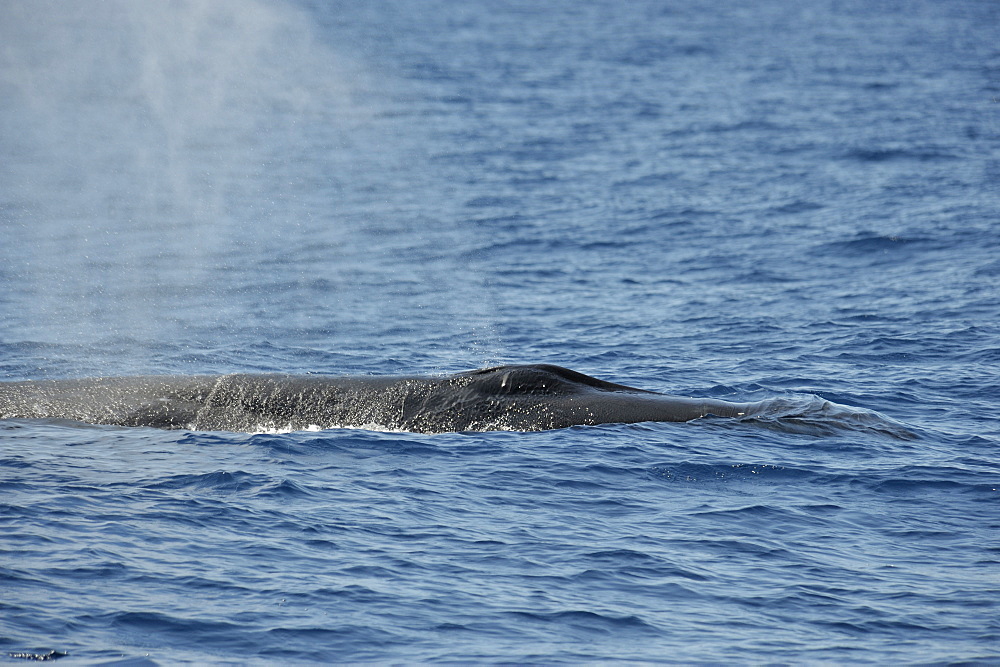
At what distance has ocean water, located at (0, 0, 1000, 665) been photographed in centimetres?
1070

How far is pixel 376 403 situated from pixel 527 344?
678 centimetres

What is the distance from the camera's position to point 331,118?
169ft

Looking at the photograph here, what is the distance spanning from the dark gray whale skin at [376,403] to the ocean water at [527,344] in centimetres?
52

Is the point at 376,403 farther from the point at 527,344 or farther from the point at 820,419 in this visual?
the point at 527,344

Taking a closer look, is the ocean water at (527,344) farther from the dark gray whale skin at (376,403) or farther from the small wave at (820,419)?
the dark gray whale skin at (376,403)

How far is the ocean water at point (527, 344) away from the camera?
35.1 feet

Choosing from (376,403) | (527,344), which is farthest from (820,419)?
(527,344)

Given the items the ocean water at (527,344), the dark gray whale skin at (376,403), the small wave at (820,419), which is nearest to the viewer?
the ocean water at (527,344)

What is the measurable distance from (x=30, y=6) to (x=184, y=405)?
74195mm

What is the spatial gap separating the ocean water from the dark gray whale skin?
0.52 m

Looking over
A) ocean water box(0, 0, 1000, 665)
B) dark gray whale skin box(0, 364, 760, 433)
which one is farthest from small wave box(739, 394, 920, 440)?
Result: dark gray whale skin box(0, 364, 760, 433)

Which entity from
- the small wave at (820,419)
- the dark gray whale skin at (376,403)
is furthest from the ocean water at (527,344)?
the dark gray whale skin at (376,403)

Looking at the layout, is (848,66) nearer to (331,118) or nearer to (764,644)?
(331,118)

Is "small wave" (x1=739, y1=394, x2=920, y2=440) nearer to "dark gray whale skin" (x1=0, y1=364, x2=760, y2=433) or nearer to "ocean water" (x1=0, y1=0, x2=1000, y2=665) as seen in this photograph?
"ocean water" (x1=0, y1=0, x2=1000, y2=665)
